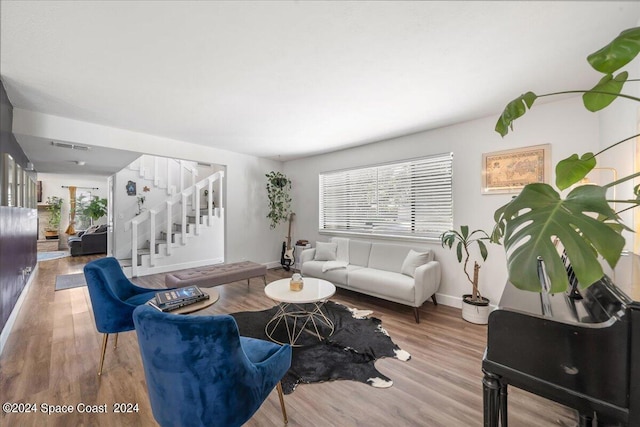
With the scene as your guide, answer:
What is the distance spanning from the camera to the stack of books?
1.80m

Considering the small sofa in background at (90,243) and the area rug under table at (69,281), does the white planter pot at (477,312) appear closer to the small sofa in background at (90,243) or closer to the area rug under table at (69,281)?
the area rug under table at (69,281)

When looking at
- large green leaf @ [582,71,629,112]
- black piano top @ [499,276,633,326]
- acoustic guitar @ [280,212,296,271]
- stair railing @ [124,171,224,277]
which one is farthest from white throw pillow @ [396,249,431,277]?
Answer: stair railing @ [124,171,224,277]

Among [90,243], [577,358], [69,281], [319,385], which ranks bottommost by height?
[319,385]

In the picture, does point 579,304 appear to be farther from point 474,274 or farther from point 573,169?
point 474,274

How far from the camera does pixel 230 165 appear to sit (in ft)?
16.2

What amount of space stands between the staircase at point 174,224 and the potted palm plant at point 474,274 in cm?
426

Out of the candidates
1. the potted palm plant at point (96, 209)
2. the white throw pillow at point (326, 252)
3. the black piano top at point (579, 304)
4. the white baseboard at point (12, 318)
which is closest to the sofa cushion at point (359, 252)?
the white throw pillow at point (326, 252)

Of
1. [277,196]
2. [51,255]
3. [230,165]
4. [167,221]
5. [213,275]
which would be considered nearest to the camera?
[213,275]

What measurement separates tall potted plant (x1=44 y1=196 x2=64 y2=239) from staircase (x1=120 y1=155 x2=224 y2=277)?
5.09 m

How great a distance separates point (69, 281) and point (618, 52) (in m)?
6.92

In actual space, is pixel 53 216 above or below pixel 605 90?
below

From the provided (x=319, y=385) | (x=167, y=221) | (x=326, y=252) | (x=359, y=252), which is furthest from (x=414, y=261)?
(x=167, y=221)

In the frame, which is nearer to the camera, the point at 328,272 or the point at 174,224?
the point at 328,272

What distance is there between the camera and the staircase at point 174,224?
5227mm
